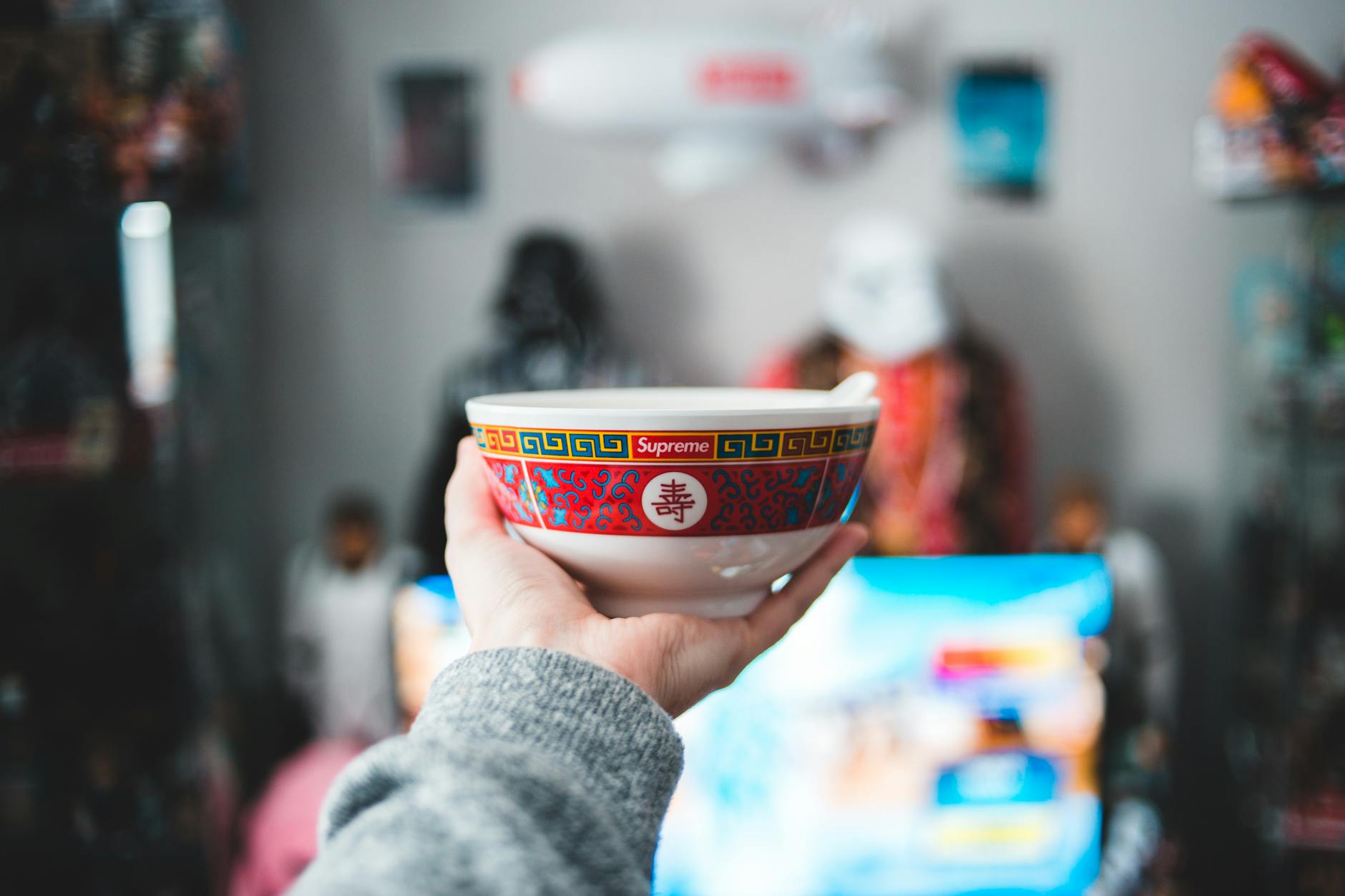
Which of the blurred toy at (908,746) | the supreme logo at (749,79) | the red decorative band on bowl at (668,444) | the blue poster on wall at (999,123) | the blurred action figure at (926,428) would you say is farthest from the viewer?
the blue poster on wall at (999,123)

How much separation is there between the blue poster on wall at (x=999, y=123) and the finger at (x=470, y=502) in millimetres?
1408

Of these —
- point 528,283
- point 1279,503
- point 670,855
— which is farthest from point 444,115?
point 1279,503

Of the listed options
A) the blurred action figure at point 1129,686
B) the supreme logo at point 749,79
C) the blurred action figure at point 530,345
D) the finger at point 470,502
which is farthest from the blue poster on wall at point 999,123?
the finger at point 470,502

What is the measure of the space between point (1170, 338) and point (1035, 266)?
296mm

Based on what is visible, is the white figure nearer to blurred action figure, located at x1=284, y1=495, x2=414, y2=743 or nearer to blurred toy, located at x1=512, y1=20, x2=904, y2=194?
blurred toy, located at x1=512, y1=20, x2=904, y2=194

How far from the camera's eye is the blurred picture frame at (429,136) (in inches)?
65.2

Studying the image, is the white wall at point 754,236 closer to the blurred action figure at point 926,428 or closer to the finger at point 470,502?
the blurred action figure at point 926,428

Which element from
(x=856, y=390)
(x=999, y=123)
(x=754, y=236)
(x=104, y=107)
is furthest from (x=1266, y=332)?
(x=104, y=107)

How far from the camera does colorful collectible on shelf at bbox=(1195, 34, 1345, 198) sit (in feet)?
4.23

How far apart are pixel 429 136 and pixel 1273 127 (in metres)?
1.35

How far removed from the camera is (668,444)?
40 centimetres

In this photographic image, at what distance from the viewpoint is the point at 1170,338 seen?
5.68 ft

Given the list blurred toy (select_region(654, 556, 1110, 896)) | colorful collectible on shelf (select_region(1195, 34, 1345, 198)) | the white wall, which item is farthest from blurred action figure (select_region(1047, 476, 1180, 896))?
colorful collectible on shelf (select_region(1195, 34, 1345, 198))

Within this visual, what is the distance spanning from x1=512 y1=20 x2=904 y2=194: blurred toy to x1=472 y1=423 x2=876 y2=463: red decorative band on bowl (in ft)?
3.51
